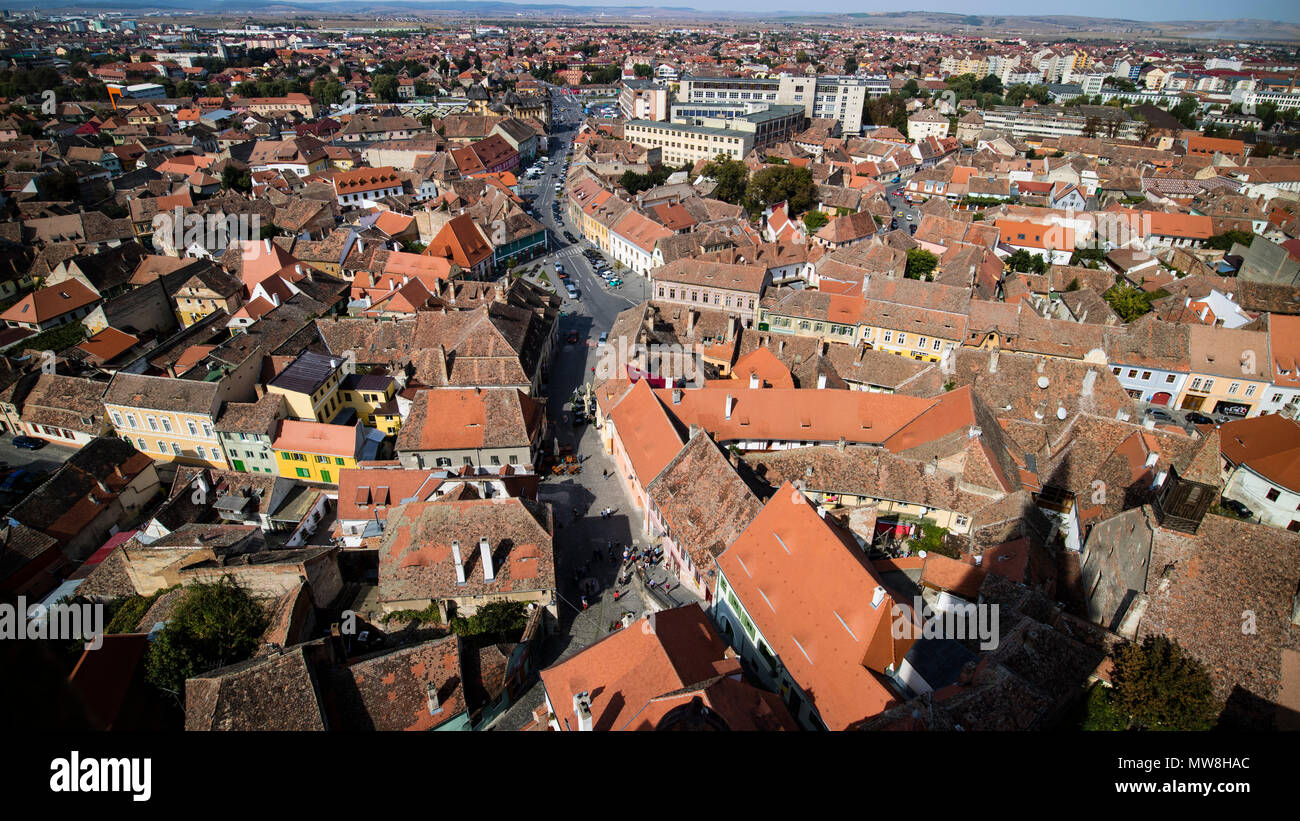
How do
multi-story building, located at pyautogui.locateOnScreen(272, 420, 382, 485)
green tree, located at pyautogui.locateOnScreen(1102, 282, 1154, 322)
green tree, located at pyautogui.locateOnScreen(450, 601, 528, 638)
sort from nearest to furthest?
green tree, located at pyautogui.locateOnScreen(450, 601, 528, 638), multi-story building, located at pyautogui.locateOnScreen(272, 420, 382, 485), green tree, located at pyautogui.locateOnScreen(1102, 282, 1154, 322)

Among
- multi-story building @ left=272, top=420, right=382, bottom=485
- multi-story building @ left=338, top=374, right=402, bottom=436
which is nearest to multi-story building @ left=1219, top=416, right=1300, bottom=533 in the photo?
multi-story building @ left=272, top=420, right=382, bottom=485

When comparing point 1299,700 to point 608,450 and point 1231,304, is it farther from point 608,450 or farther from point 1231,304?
point 1231,304

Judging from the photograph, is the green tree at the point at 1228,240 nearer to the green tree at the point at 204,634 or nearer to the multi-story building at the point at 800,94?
the multi-story building at the point at 800,94

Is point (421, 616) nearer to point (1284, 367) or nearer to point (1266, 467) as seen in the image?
point (1266, 467)

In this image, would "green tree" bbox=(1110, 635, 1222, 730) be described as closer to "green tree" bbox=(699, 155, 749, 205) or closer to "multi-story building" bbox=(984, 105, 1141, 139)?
"green tree" bbox=(699, 155, 749, 205)

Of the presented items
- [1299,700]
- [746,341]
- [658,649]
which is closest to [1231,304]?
[746,341]
